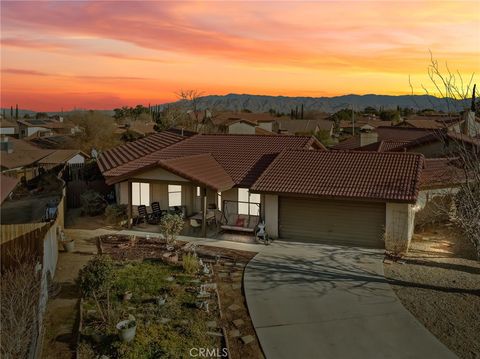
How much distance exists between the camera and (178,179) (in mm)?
20000

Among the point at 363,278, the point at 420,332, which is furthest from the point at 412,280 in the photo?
the point at 420,332

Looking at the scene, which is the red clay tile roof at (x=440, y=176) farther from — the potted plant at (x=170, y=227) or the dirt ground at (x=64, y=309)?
the dirt ground at (x=64, y=309)

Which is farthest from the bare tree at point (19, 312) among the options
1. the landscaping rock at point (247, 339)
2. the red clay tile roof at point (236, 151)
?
the red clay tile roof at point (236, 151)

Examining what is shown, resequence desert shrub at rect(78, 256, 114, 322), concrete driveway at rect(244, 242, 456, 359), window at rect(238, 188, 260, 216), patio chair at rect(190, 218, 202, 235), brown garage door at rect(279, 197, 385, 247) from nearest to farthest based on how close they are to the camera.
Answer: concrete driveway at rect(244, 242, 456, 359)
desert shrub at rect(78, 256, 114, 322)
brown garage door at rect(279, 197, 385, 247)
patio chair at rect(190, 218, 202, 235)
window at rect(238, 188, 260, 216)

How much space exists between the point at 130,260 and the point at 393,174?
1118cm

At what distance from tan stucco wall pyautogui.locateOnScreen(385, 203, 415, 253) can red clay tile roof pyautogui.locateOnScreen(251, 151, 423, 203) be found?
60 cm

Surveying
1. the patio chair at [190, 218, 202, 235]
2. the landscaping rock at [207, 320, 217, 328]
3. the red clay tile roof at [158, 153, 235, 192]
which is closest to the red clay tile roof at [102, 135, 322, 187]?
the red clay tile roof at [158, 153, 235, 192]

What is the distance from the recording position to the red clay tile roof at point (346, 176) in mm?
17641

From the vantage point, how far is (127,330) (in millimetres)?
9734

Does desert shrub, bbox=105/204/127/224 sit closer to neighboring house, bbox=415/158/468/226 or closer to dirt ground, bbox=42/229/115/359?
dirt ground, bbox=42/229/115/359

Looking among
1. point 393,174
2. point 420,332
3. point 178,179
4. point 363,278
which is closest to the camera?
point 420,332

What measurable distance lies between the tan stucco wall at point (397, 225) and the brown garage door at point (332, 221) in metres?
0.33

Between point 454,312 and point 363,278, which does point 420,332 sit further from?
point 363,278

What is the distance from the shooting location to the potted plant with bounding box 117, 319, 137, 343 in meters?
9.74
